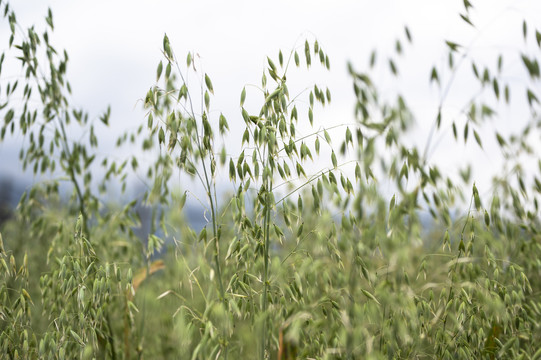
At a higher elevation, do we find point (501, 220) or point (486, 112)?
point (486, 112)

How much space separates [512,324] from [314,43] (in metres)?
1.90

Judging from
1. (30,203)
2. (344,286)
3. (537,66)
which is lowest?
(344,286)

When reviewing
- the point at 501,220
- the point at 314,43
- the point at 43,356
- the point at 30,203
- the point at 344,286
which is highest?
the point at 314,43

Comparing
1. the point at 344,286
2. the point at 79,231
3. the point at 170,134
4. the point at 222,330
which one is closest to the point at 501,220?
the point at 344,286

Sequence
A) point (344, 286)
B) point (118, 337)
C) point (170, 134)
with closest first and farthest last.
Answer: point (344, 286), point (170, 134), point (118, 337)

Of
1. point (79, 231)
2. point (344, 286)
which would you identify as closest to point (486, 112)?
point (344, 286)

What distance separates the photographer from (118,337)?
3768 mm

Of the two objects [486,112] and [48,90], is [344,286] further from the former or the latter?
[48,90]

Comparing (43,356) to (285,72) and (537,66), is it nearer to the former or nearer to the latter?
(285,72)

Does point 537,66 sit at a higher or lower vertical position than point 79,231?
higher

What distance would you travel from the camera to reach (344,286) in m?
2.35

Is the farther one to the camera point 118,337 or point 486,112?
point 118,337

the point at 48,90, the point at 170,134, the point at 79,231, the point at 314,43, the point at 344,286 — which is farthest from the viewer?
the point at 48,90

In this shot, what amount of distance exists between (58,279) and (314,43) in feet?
6.98
